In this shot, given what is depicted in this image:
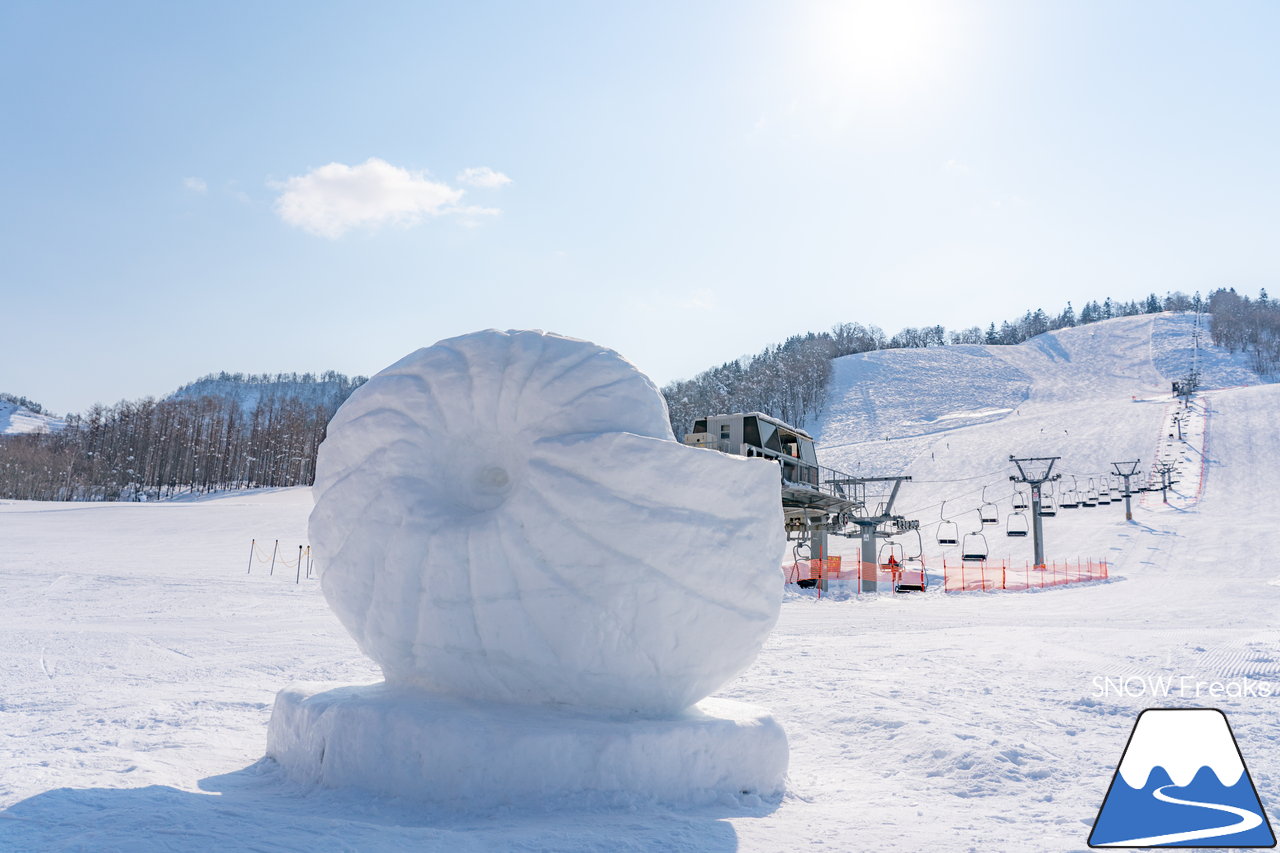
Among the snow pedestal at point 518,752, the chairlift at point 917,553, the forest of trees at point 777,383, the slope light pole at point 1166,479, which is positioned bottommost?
the snow pedestal at point 518,752

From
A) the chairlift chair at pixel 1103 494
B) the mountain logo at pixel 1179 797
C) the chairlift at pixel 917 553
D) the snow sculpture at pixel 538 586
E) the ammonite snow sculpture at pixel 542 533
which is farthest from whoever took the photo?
the chairlift chair at pixel 1103 494

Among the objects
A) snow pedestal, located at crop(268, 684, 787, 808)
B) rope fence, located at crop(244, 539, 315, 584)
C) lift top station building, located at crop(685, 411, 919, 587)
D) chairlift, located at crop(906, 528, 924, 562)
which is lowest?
rope fence, located at crop(244, 539, 315, 584)

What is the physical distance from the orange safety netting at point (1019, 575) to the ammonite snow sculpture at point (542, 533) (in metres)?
25.2

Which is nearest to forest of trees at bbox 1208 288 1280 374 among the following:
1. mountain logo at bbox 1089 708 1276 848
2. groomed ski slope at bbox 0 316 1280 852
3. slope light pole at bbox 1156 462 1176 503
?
slope light pole at bbox 1156 462 1176 503

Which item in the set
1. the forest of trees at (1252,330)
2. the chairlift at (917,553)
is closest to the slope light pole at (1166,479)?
the chairlift at (917,553)

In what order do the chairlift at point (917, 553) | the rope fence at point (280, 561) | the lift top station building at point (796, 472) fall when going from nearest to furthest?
the rope fence at point (280, 561) < the lift top station building at point (796, 472) < the chairlift at point (917, 553)

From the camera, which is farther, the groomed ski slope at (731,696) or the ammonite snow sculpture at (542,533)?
the ammonite snow sculpture at (542,533)

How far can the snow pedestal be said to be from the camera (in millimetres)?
5910

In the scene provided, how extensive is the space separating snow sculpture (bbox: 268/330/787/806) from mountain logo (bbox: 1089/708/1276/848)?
2.51 metres

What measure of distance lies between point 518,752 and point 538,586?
1198 mm

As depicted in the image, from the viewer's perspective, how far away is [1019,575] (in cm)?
3428

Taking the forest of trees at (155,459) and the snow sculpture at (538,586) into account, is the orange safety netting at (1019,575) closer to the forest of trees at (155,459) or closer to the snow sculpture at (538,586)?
the snow sculpture at (538,586)

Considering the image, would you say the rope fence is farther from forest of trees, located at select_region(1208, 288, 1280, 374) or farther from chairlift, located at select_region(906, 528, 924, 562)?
forest of trees, located at select_region(1208, 288, 1280, 374)

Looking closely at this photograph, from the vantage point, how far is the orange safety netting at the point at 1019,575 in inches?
1180
